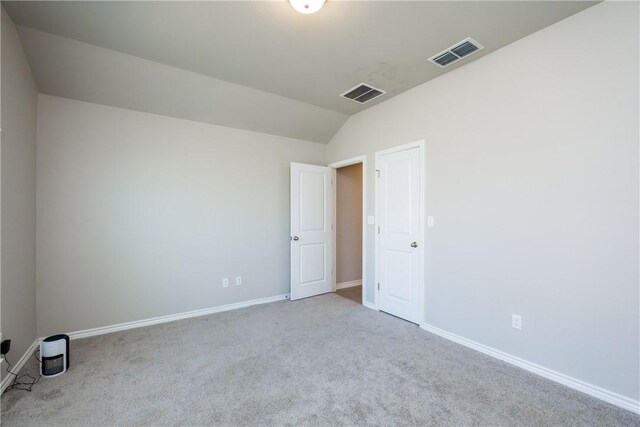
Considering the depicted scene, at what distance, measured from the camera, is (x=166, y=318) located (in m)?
3.38

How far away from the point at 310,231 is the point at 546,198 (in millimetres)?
2942

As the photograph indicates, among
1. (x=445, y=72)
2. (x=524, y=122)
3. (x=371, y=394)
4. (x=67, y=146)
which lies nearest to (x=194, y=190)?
(x=67, y=146)

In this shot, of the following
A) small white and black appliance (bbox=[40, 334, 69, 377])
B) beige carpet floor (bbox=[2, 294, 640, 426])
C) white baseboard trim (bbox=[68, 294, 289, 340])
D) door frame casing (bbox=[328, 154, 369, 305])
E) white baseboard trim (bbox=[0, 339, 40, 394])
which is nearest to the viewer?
beige carpet floor (bbox=[2, 294, 640, 426])

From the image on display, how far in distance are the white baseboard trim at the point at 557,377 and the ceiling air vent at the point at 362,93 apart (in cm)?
284

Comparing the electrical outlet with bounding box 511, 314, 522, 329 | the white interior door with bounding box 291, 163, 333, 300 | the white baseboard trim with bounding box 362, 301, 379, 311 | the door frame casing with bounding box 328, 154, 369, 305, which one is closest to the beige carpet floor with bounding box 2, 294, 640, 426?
the electrical outlet with bounding box 511, 314, 522, 329

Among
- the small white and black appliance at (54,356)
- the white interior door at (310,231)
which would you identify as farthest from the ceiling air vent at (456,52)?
the small white and black appliance at (54,356)

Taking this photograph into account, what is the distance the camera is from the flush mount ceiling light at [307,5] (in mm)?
1880

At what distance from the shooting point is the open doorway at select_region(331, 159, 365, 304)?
4910mm

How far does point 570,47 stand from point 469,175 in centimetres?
116

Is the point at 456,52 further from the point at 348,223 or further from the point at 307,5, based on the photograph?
the point at 348,223

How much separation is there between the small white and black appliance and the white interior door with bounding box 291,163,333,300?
2532mm

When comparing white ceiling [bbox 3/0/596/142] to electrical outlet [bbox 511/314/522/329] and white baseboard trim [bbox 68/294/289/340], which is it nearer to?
electrical outlet [bbox 511/314/522/329]

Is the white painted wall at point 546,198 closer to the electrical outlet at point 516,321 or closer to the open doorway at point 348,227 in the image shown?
the electrical outlet at point 516,321

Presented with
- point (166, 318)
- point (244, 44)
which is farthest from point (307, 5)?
point (166, 318)
